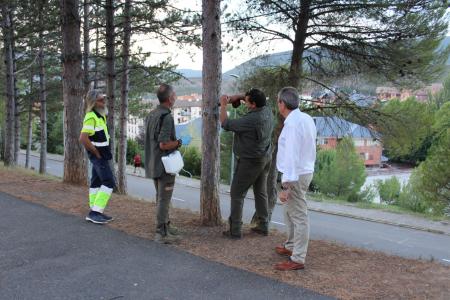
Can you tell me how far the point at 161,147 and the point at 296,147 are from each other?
1.60 meters

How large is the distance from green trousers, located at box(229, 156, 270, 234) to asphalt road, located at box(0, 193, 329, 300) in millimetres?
838

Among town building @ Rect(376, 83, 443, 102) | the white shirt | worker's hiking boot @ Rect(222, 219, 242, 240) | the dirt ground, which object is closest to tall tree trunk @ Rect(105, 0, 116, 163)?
town building @ Rect(376, 83, 443, 102)

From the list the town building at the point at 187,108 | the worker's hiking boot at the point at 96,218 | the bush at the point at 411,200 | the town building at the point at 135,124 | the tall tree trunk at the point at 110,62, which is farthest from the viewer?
the town building at the point at 187,108

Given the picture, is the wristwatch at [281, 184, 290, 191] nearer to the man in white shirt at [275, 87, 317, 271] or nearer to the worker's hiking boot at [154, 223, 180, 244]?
the man in white shirt at [275, 87, 317, 271]

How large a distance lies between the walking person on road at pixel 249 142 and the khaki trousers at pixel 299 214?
853 millimetres

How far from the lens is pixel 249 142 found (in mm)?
5352

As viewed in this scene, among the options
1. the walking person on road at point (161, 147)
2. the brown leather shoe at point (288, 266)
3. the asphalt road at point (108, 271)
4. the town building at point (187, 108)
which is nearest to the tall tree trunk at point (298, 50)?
the walking person on road at point (161, 147)

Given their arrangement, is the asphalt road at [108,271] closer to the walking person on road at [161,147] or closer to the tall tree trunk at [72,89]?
the walking person on road at [161,147]

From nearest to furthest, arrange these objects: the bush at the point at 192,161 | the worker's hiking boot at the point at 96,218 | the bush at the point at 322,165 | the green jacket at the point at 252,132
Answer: the green jacket at the point at 252,132 < the worker's hiking boot at the point at 96,218 < the bush at the point at 322,165 < the bush at the point at 192,161

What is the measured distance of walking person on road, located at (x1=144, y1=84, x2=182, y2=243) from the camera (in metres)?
5.29

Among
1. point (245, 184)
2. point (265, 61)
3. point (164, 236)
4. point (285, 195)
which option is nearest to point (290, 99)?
point (285, 195)

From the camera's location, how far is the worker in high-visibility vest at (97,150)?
6.16 m

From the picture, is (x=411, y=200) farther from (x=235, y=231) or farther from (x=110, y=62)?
(x=235, y=231)

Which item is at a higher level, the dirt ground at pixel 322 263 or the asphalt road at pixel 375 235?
the dirt ground at pixel 322 263
